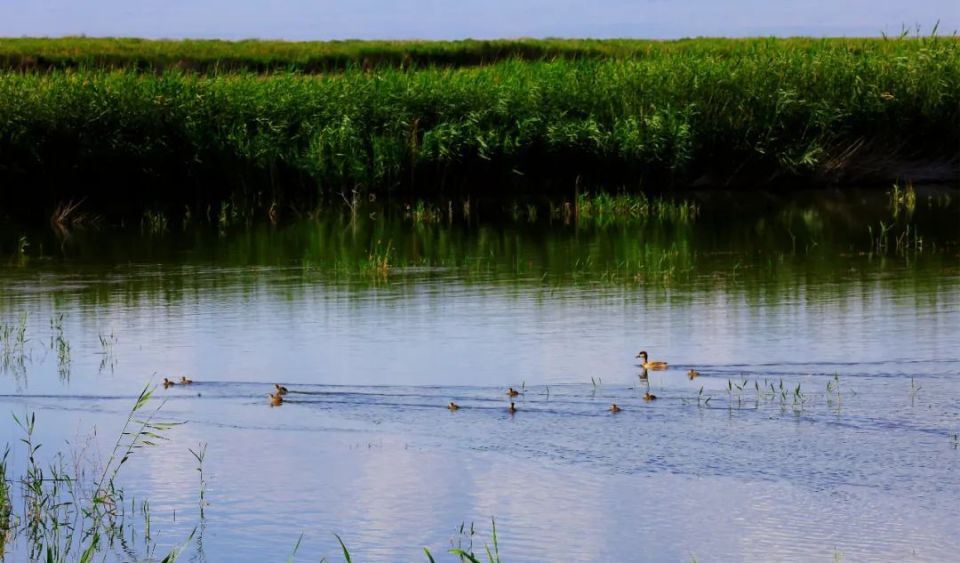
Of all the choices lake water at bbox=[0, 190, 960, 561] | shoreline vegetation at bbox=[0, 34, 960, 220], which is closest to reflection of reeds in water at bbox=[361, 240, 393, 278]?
lake water at bbox=[0, 190, 960, 561]

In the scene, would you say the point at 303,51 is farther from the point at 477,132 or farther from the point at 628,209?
the point at 628,209

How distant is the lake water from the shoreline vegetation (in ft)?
20.0

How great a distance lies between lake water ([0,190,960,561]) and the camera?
7754mm

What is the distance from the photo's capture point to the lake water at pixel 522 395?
25.4 feet

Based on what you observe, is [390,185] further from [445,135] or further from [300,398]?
[300,398]

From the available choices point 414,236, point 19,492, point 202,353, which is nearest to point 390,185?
point 414,236

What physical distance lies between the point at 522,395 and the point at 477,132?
15774 millimetres

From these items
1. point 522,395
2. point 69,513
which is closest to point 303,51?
point 522,395

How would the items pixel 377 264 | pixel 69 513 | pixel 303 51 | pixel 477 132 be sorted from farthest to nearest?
pixel 303 51 → pixel 477 132 → pixel 377 264 → pixel 69 513

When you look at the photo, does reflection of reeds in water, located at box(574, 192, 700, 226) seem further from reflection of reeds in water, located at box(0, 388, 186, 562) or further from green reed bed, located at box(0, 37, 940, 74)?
green reed bed, located at box(0, 37, 940, 74)

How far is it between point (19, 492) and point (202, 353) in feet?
13.3

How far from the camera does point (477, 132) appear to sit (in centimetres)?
2606

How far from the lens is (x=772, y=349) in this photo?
12.0m

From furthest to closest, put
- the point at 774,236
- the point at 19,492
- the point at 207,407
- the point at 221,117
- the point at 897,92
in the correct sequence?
the point at 897,92, the point at 221,117, the point at 774,236, the point at 207,407, the point at 19,492
